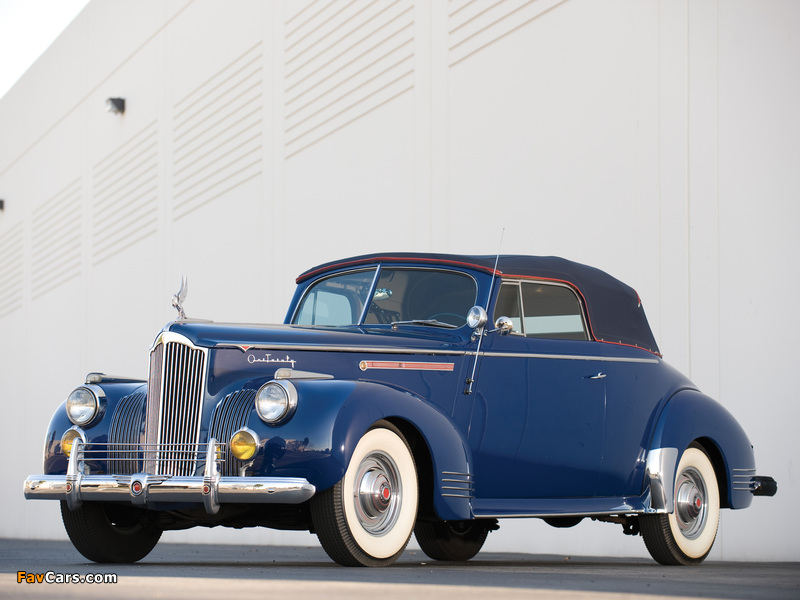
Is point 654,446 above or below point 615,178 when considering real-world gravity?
below

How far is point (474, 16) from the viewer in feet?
38.1

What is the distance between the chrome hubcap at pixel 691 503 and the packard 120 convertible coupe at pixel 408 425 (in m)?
0.01

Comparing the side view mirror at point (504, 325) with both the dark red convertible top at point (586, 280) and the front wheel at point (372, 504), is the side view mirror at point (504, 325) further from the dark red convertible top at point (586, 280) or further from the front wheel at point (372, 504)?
the front wheel at point (372, 504)

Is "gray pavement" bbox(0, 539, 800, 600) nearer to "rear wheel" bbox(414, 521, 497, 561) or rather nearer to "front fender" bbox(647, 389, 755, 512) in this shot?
"front fender" bbox(647, 389, 755, 512)

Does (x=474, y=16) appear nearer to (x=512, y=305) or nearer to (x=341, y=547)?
(x=512, y=305)

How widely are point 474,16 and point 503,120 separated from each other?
4.18 ft

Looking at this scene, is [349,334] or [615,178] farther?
[615,178]

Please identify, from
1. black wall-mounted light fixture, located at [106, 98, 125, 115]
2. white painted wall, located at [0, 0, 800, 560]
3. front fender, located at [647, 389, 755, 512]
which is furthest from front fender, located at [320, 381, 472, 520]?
black wall-mounted light fixture, located at [106, 98, 125, 115]

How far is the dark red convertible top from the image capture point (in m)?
7.14

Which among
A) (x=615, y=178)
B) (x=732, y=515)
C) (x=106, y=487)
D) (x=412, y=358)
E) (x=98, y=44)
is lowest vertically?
(x=732, y=515)

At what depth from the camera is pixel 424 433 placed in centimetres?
597

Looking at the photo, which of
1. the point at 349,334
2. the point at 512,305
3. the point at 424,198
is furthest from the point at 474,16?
the point at 349,334

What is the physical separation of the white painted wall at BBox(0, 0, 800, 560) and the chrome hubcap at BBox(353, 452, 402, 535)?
3.98 meters

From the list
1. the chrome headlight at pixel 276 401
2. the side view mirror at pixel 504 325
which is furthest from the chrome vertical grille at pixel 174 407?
the side view mirror at pixel 504 325
